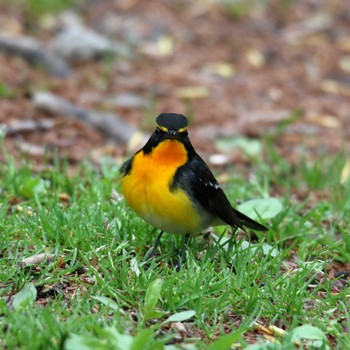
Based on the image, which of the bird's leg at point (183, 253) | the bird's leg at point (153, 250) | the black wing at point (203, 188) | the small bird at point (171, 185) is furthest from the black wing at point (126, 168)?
the bird's leg at point (183, 253)

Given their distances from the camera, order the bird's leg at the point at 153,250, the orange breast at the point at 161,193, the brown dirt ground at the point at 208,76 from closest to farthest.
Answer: the orange breast at the point at 161,193
the bird's leg at the point at 153,250
the brown dirt ground at the point at 208,76

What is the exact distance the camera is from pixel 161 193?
194 inches

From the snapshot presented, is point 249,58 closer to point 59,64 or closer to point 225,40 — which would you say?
point 225,40

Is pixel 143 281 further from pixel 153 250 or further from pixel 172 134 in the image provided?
pixel 172 134

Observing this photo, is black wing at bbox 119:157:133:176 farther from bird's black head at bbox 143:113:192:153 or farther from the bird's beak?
the bird's beak

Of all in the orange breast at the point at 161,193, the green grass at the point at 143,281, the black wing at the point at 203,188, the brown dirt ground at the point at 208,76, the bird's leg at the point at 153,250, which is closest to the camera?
the green grass at the point at 143,281

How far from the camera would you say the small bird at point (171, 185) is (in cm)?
496

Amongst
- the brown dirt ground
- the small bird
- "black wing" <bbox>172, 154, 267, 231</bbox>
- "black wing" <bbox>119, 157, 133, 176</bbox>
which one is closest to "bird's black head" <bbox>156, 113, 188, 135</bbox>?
the small bird

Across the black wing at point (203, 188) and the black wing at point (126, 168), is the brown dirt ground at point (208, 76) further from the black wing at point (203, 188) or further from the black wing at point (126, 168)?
the black wing at point (203, 188)

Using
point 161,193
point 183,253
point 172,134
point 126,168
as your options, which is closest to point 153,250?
point 183,253

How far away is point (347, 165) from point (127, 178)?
13.1ft

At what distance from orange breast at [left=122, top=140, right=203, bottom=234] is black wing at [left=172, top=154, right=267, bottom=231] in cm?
6

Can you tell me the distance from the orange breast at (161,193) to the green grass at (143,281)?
270 mm

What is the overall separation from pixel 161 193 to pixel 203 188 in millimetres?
352
